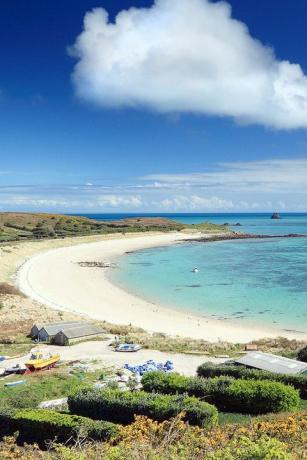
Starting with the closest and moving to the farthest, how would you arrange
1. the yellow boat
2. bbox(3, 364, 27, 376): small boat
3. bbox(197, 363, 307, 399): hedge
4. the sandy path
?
bbox(197, 363, 307, 399): hedge < the yellow boat < bbox(3, 364, 27, 376): small boat < the sandy path

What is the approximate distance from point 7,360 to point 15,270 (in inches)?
1785

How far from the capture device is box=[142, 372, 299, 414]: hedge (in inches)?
715

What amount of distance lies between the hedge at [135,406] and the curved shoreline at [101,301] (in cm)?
1782

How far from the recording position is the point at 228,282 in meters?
60.8

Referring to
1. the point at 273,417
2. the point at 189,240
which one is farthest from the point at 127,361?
the point at 189,240

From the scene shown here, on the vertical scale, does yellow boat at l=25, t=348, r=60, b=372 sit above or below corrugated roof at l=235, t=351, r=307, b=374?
below

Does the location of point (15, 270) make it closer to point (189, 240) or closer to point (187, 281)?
point (187, 281)

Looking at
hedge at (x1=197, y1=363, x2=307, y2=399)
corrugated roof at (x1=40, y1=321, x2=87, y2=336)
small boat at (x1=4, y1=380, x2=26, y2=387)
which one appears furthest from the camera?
corrugated roof at (x1=40, y1=321, x2=87, y2=336)

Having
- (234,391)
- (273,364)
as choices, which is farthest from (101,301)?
(234,391)

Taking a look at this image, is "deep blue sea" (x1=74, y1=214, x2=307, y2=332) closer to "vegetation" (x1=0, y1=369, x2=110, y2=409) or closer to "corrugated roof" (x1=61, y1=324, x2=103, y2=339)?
"corrugated roof" (x1=61, y1=324, x2=103, y2=339)

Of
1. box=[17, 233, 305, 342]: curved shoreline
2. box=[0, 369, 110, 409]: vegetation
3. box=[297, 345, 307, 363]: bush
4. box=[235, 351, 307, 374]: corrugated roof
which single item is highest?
box=[235, 351, 307, 374]: corrugated roof

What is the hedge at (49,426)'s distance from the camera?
14.9 metres

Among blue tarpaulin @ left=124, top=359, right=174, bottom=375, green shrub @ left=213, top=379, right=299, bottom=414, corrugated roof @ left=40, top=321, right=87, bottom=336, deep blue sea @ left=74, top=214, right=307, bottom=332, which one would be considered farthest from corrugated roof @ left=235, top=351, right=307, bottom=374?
deep blue sea @ left=74, top=214, right=307, bottom=332

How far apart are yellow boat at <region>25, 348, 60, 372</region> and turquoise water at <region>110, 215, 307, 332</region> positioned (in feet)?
62.9
